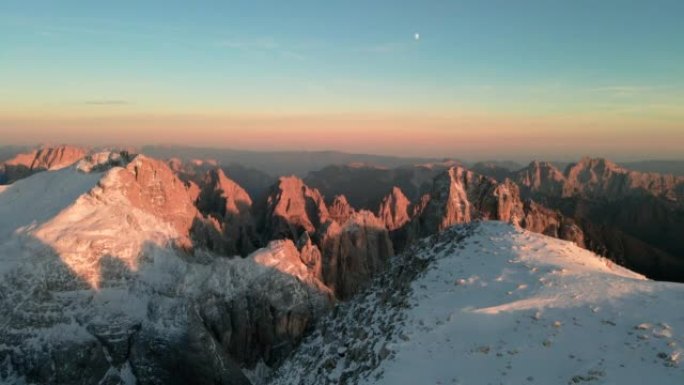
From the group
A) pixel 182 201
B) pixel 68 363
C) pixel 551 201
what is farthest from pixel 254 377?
pixel 551 201

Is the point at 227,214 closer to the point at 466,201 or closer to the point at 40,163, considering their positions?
the point at 466,201

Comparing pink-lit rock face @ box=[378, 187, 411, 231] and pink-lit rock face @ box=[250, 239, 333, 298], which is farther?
pink-lit rock face @ box=[378, 187, 411, 231]

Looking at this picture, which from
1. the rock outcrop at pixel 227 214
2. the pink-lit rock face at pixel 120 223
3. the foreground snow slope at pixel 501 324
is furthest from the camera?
the rock outcrop at pixel 227 214

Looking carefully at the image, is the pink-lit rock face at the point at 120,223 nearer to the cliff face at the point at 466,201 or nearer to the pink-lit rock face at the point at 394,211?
the cliff face at the point at 466,201

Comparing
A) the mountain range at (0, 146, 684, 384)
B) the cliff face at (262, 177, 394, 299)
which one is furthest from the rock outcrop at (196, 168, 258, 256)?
the cliff face at (262, 177, 394, 299)

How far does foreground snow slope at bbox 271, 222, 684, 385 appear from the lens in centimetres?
1891

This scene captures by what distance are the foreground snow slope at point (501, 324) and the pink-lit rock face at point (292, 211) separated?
3135 inches

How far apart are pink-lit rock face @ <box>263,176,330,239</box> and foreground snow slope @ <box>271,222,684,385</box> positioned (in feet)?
261

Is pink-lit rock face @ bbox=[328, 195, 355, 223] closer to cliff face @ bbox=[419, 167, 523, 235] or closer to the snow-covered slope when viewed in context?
cliff face @ bbox=[419, 167, 523, 235]

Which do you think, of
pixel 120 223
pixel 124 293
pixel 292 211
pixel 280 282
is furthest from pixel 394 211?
pixel 124 293

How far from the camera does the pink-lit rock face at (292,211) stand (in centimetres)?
11156

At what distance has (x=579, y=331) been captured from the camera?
20672 mm

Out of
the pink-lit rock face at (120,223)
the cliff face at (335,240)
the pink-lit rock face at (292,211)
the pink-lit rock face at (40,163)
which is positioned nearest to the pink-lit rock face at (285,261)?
the pink-lit rock face at (120,223)

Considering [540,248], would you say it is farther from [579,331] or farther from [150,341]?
[150,341]
